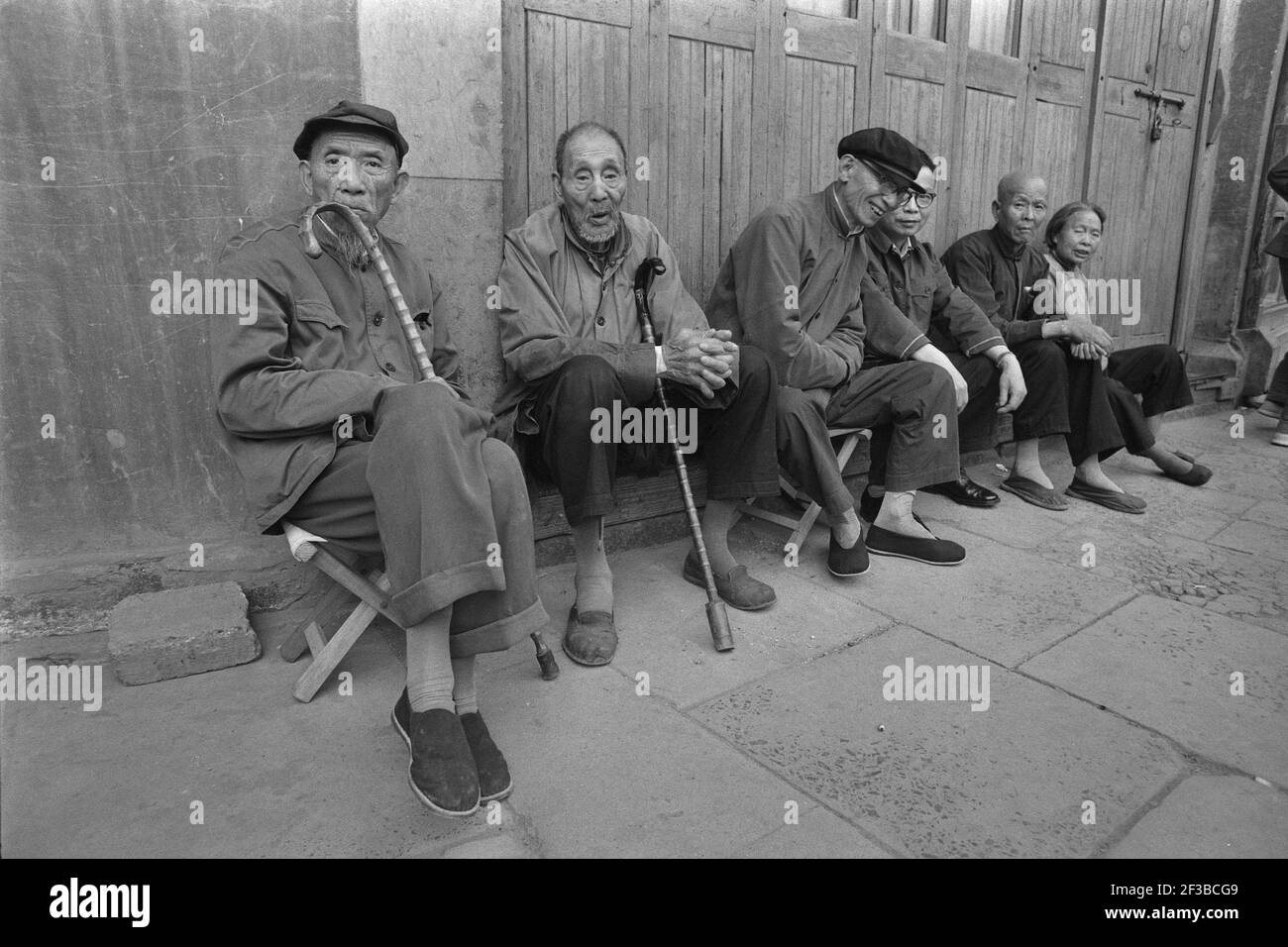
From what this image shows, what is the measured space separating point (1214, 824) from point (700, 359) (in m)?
1.83

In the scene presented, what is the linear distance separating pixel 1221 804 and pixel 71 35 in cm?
360

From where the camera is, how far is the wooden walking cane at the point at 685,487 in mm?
2875

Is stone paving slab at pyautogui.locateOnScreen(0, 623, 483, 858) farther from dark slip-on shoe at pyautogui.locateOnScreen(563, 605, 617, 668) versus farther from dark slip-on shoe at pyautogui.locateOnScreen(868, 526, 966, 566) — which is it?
dark slip-on shoe at pyautogui.locateOnScreen(868, 526, 966, 566)

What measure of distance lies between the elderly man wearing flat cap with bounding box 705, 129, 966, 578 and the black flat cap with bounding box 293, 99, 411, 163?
1.52m

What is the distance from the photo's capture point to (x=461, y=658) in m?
2.31

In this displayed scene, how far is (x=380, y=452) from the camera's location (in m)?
2.15

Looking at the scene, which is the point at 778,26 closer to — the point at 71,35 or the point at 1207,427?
the point at 71,35

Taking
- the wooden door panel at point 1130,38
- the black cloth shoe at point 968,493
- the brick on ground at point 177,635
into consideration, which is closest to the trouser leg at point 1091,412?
the black cloth shoe at point 968,493

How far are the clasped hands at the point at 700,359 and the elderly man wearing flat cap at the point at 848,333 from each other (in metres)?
0.49

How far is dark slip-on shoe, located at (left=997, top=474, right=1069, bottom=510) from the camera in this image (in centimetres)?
449

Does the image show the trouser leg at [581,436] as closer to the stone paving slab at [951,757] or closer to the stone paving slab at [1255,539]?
the stone paving slab at [951,757]

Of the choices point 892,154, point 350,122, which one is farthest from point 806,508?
point 350,122

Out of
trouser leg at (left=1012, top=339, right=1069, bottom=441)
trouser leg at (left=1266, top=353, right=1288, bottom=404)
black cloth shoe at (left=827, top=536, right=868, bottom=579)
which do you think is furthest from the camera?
trouser leg at (left=1266, top=353, right=1288, bottom=404)

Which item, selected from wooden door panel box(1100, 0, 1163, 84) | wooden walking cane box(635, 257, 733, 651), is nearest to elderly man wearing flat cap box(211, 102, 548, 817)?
wooden walking cane box(635, 257, 733, 651)
